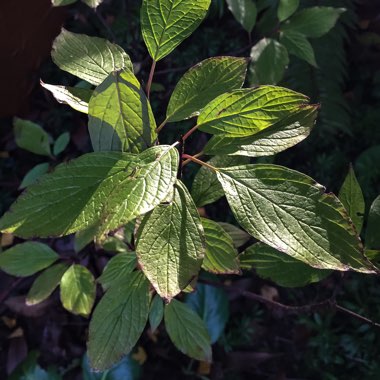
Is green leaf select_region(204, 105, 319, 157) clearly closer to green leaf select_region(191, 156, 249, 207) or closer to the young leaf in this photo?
green leaf select_region(191, 156, 249, 207)

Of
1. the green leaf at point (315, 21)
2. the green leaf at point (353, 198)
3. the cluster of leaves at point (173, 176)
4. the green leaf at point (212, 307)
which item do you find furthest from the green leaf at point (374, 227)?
the green leaf at point (212, 307)

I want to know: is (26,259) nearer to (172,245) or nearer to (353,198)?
(172,245)

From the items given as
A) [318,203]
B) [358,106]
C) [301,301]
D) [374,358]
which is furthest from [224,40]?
[318,203]

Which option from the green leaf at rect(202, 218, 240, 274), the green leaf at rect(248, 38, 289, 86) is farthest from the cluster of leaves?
the green leaf at rect(248, 38, 289, 86)

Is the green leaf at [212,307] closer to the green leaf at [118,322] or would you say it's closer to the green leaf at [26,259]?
the green leaf at [26,259]

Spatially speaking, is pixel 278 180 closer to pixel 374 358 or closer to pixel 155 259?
pixel 155 259

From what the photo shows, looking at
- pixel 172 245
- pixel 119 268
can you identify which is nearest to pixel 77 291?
pixel 119 268
